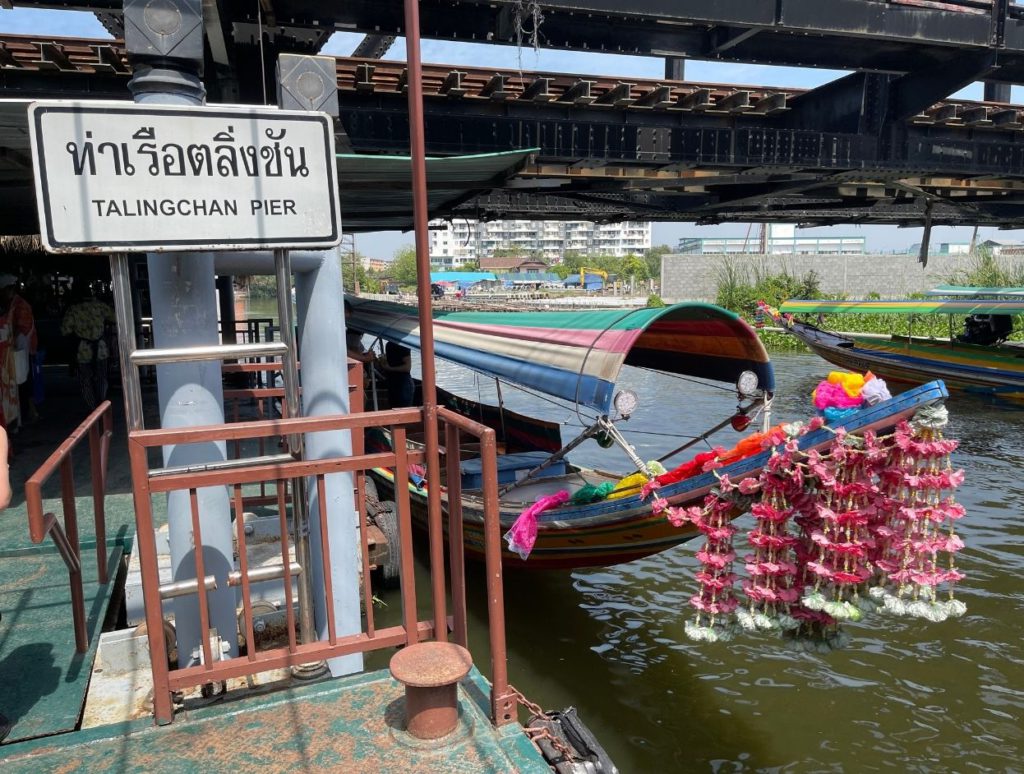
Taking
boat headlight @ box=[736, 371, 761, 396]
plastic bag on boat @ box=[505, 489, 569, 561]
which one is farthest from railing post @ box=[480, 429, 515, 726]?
boat headlight @ box=[736, 371, 761, 396]

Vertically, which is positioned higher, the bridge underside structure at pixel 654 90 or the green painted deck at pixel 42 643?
the bridge underside structure at pixel 654 90

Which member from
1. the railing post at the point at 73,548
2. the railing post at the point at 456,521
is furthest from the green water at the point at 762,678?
the railing post at the point at 73,548

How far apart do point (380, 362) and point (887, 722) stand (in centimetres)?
821

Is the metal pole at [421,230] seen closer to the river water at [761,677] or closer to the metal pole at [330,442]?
the metal pole at [330,442]

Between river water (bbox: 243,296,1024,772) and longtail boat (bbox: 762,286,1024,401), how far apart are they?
10832 millimetres

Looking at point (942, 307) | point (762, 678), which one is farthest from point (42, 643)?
point (942, 307)

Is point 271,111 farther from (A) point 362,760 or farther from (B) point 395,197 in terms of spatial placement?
(B) point 395,197

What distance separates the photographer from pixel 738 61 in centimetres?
→ 827

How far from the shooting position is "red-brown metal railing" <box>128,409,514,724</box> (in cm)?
272

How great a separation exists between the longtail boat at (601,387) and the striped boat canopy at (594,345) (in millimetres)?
12

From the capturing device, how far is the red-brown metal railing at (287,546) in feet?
8.91

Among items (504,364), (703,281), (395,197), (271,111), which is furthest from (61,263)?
(703,281)

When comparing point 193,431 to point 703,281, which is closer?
point 193,431

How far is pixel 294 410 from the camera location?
10.8 feet
